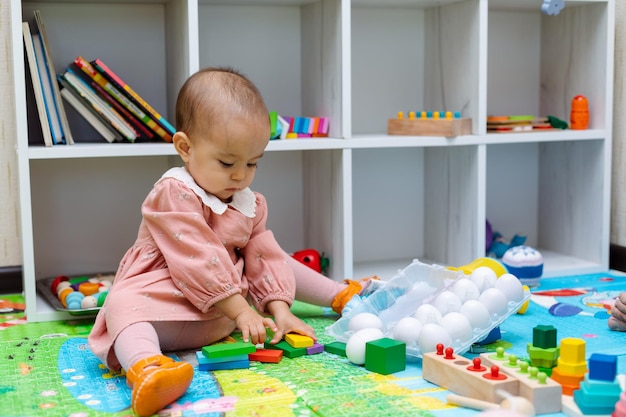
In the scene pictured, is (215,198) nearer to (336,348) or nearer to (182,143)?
(182,143)

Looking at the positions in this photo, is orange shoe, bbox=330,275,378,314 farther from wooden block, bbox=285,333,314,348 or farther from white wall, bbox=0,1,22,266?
white wall, bbox=0,1,22,266

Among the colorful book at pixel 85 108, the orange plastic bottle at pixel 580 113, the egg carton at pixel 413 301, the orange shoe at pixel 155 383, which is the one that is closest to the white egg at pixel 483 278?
the egg carton at pixel 413 301

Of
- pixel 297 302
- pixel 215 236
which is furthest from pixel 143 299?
pixel 297 302

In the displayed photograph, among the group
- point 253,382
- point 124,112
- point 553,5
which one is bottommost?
point 253,382

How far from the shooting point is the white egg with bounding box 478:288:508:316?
130 cm

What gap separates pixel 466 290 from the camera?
1358mm

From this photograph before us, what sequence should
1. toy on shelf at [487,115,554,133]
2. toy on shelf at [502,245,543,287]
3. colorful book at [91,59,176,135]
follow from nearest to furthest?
colorful book at [91,59,176,135] → toy on shelf at [502,245,543,287] → toy on shelf at [487,115,554,133]

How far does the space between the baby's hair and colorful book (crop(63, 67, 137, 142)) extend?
34 cm

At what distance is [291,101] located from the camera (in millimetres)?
1980

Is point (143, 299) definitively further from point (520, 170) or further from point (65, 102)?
point (520, 170)

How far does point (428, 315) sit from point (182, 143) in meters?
0.48

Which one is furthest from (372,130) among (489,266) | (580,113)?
(489,266)

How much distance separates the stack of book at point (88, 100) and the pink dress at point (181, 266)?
334 mm

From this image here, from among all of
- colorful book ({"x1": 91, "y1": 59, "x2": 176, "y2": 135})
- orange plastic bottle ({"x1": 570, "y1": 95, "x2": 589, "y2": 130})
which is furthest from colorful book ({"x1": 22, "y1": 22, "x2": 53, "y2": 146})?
orange plastic bottle ({"x1": 570, "y1": 95, "x2": 589, "y2": 130})
